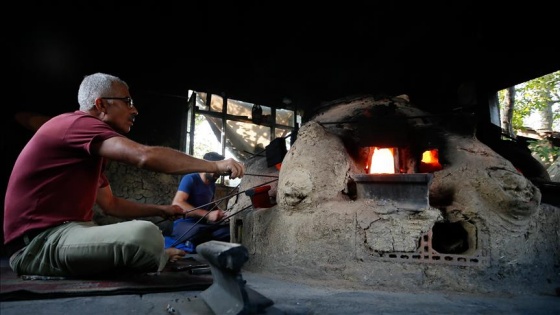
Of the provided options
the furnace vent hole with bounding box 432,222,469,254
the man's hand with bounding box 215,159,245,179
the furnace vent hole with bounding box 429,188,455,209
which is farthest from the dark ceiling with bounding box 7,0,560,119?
the man's hand with bounding box 215,159,245,179

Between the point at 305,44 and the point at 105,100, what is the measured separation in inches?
144

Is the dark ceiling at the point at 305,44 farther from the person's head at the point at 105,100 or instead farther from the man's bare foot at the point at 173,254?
the man's bare foot at the point at 173,254

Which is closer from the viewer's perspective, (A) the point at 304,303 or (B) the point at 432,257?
(A) the point at 304,303

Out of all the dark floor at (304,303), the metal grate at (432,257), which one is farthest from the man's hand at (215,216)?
the metal grate at (432,257)

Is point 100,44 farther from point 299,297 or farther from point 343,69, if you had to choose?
point 299,297

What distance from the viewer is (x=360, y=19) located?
4.73 m

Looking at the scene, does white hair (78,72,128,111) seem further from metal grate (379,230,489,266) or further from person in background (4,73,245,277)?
metal grate (379,230,489,266)

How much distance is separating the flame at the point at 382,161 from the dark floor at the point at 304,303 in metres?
1.61

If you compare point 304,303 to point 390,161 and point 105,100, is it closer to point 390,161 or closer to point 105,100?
point 105,100

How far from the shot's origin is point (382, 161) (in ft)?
12.9

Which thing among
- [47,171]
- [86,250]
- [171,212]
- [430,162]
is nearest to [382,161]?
[430,162]

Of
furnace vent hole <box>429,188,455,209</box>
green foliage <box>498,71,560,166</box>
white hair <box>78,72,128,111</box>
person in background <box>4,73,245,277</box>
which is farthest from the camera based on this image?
green foliage <box>498,71,560,166</box>

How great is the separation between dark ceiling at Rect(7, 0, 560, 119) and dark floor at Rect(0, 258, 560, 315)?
3700mm

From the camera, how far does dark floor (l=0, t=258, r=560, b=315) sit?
1.71 m
